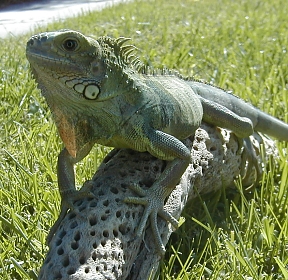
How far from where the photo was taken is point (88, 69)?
1748 millimetres

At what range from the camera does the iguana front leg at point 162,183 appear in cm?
187

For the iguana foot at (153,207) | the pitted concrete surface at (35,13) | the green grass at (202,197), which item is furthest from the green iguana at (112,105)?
the pitted concrete surface at (35,13)

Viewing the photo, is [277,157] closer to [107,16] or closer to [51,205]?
[51,205]

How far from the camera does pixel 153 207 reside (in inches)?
74.2

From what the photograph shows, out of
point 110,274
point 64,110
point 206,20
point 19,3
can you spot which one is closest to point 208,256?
point 110,274

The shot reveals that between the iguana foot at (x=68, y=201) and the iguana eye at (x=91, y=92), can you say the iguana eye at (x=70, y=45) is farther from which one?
the iguana foot at (x=68, y=201)

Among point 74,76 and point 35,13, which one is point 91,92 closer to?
point 74,76

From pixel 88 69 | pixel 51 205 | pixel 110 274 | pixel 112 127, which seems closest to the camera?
pixel 110 274

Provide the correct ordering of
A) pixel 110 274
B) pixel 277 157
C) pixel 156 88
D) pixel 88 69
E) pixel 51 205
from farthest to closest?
pixel 277 157
pixel 51 205
pixel 156 88
pixel 88 69
pixel 110 274

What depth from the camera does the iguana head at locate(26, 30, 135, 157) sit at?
1.68 meters

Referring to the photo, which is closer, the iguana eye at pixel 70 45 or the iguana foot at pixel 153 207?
the iguana eye at pixel 70 45

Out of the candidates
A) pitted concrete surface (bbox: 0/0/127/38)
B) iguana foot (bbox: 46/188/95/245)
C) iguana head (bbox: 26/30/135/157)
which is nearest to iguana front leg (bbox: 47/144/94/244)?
iguana foot (bbox: 46/188/95/245)

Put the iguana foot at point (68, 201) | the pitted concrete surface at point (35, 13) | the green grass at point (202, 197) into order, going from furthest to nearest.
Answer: the pitted concrete surface at point (35, 13), the green grass at point (202, 197), the iguana foot at point (68, 201)

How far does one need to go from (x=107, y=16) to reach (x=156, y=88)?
16.4ft
